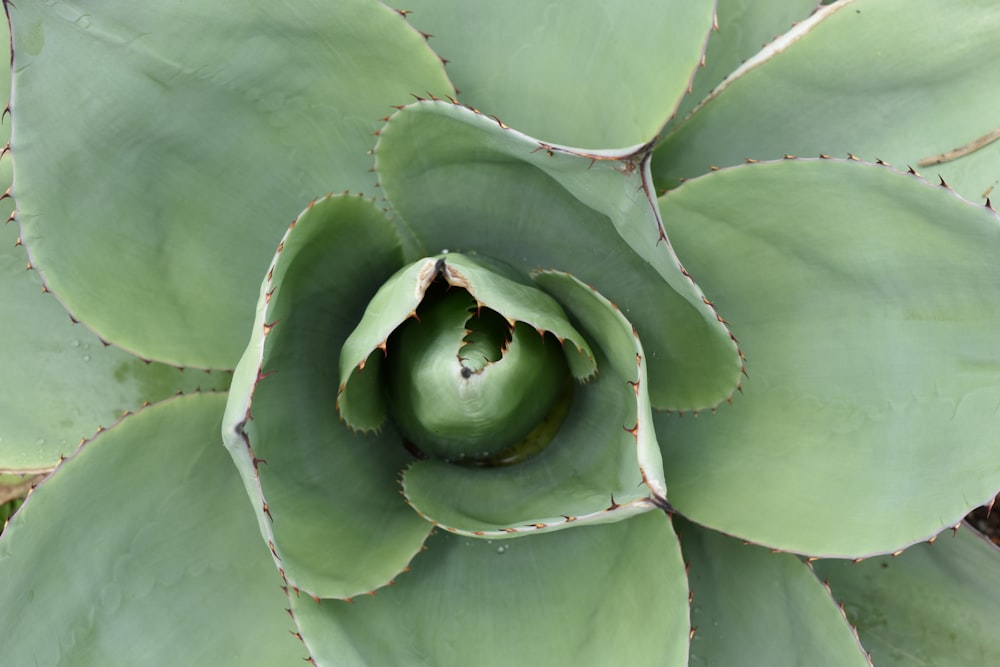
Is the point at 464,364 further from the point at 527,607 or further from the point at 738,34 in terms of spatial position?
A: the point at 738,34

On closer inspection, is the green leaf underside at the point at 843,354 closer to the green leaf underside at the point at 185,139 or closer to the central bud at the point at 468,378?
the central bud at the point at 468,378

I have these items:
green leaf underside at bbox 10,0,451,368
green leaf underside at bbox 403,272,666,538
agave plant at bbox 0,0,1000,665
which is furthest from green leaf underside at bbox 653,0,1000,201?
green leaf underside at bbox 10,0,451,368

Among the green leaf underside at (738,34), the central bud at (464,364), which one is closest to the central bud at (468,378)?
the central bud at (464,364)

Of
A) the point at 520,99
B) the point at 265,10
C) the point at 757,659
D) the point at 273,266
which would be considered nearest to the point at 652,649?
the point at 757,659

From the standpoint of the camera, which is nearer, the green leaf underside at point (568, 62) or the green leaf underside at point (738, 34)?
the green leaf underside at point (568, 62)

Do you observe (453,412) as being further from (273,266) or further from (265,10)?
(265,10)

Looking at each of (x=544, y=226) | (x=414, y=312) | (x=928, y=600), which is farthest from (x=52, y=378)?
(x=928, y=600)
